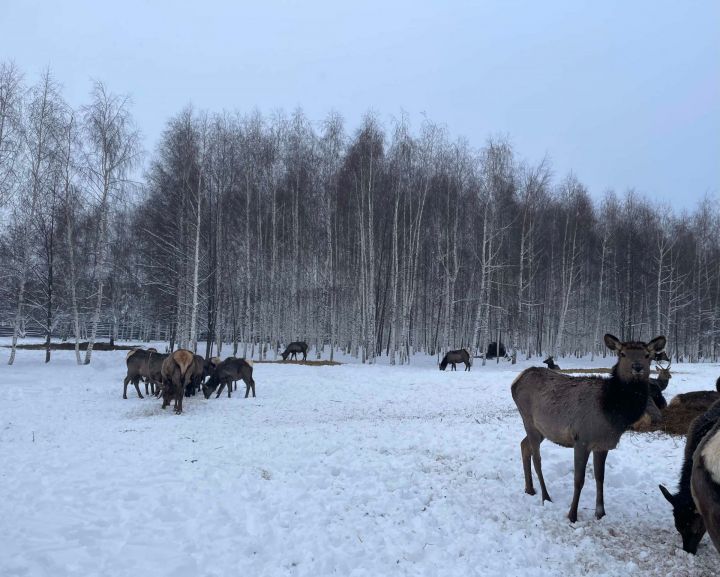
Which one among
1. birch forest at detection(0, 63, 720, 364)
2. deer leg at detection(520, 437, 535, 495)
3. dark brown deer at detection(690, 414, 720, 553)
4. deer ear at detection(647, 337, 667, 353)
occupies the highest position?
birch forest at detection(0, 63, 720, 364)

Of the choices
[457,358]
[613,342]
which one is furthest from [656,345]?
[457,358]

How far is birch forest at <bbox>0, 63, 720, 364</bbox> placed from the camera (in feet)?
71.5

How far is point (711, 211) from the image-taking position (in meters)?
43.9

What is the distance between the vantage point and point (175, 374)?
13.1 metres

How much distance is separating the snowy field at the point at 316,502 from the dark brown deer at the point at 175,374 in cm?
193

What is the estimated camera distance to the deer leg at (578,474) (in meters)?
5.06

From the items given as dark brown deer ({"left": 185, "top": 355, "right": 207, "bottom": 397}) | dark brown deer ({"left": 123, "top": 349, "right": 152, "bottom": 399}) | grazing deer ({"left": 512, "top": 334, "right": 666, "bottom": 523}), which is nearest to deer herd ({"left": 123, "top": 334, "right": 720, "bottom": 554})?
grazing deer ({"left": 512, "top": 334, "right": 666, "bottom": 523})

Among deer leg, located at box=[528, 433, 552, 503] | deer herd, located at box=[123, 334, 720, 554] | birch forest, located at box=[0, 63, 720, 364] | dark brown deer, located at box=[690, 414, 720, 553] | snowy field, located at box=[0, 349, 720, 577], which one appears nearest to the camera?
dark brown deer, located at box=[690, 414, 720, 553]

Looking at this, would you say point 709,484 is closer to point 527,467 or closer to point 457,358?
point 527,467

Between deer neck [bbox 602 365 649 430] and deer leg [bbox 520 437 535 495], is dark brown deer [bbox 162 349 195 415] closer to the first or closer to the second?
deer leg [bbox 520 437 535 495]

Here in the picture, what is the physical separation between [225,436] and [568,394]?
665 centimetres

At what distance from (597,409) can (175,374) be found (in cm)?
1113

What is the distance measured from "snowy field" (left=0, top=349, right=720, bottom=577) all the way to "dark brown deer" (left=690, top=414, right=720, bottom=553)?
914 millimetres

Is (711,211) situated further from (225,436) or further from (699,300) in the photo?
(225,436)
